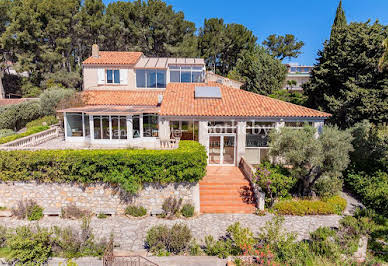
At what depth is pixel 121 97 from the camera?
29281 millimetres

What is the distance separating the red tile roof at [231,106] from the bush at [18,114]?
83.1 ft

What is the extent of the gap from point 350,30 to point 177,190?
28833 millimetres

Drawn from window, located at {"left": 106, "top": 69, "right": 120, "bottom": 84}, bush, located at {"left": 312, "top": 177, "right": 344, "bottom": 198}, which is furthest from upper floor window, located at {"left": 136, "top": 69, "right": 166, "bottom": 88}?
bush, located at {"left": 312, "top": 177, "right": 344, "bottom": 198}

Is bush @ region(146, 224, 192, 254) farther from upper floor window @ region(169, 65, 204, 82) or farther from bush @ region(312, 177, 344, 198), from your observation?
upper floor window @ region(169, 65, 204, 82)

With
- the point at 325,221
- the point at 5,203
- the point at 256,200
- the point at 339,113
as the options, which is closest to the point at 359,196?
the point at 325,221

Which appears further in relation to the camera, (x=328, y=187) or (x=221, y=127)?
(x=221, y=127)

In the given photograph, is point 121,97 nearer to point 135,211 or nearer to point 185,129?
point 185,129

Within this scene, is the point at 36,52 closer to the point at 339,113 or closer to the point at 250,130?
the point at 250,130

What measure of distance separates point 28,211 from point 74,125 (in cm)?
1032

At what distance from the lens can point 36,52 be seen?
49.8m

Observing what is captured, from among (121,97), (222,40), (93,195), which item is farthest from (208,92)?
(222,40)

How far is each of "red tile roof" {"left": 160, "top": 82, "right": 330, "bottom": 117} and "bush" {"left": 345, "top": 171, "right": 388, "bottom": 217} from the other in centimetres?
619

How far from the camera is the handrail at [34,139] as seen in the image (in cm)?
1961

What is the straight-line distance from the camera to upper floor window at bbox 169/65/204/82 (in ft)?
106
